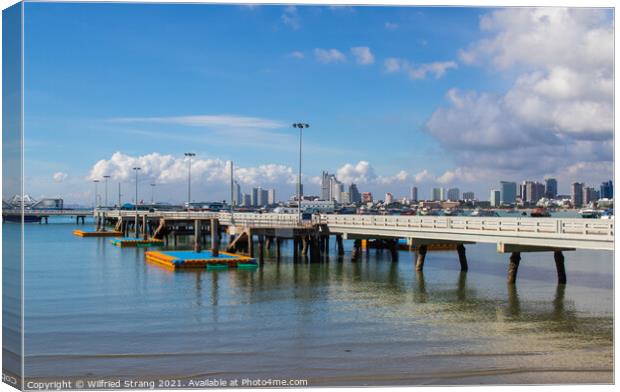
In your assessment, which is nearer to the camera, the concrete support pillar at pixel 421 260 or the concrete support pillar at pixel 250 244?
the concrete support pillar at pixel 421 260

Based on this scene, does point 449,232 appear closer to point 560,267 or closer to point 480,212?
point 560,267

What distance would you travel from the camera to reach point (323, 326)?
83.8 ft

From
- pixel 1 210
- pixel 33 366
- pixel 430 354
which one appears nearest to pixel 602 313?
pixel 430 354

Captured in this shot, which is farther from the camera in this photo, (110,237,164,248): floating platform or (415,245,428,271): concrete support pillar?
(110,237,164,248): floating platform

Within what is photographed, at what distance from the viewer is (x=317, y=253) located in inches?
2170

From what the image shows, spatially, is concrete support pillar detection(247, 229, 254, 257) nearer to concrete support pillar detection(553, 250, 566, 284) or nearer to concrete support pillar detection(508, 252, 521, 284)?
concrete support pillar detection(508, 252, 521, 284)

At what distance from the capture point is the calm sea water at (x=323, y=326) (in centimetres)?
1881

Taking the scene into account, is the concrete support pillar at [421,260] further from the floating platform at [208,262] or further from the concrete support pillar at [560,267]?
the floating platform at [208,262]

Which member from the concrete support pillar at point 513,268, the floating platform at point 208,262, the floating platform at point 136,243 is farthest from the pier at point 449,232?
the floating platform at point 136,243

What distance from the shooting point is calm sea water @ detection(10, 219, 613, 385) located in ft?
61.7

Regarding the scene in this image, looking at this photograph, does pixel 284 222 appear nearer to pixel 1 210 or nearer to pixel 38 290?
pixel 38 290

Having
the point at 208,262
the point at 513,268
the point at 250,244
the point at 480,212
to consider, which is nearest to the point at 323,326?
the point at 513,268

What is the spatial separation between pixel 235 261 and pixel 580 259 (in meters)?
28.7

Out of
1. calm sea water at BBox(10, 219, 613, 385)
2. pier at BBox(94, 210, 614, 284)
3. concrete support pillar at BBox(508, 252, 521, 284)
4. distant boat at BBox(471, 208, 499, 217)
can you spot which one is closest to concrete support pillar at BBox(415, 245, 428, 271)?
pier at BBox(94, 210, 614, 284)
